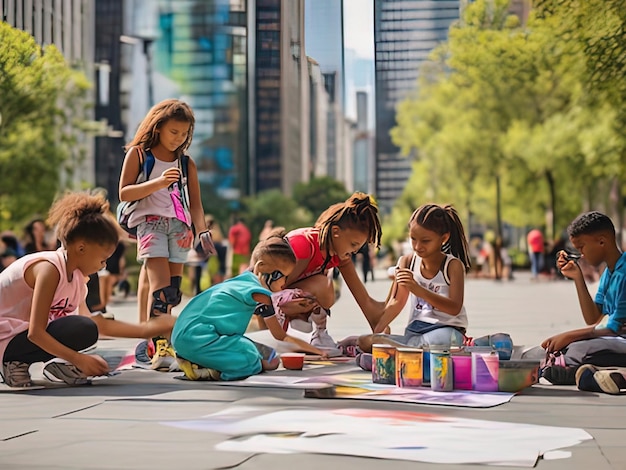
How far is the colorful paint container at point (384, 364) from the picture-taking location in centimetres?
494

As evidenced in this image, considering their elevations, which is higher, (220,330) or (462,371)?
(220,330)

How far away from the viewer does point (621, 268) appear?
4988mm

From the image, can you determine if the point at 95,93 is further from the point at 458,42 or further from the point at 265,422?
the point at 265,422

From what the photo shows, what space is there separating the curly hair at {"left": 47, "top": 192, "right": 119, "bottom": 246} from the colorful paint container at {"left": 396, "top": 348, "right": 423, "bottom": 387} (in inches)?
51.4

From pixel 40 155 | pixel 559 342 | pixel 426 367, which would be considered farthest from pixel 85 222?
pixel 40 155

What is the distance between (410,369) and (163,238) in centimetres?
170

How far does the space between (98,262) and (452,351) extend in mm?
1535

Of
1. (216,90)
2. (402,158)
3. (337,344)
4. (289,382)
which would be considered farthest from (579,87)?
(289,382)

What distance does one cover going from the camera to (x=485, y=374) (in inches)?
186

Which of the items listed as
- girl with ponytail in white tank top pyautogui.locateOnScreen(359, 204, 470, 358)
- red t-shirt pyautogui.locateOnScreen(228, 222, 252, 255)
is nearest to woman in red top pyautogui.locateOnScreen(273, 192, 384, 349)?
girl with ponytail in white tank top pyautogui.locateOnScreen(359, 204, 470, 358)

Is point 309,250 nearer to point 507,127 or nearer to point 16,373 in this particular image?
point 16,373

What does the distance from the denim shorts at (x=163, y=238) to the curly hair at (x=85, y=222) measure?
0.93 meters

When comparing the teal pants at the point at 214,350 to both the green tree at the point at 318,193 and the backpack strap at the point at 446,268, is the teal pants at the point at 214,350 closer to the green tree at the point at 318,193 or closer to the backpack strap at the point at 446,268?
the backpack strap at the point at 446,268

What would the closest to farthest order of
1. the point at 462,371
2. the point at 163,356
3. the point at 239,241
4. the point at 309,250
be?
1. the point at 462,371
2. the point at 163,356
3. the point at 309,250
4. the point at 239,241
